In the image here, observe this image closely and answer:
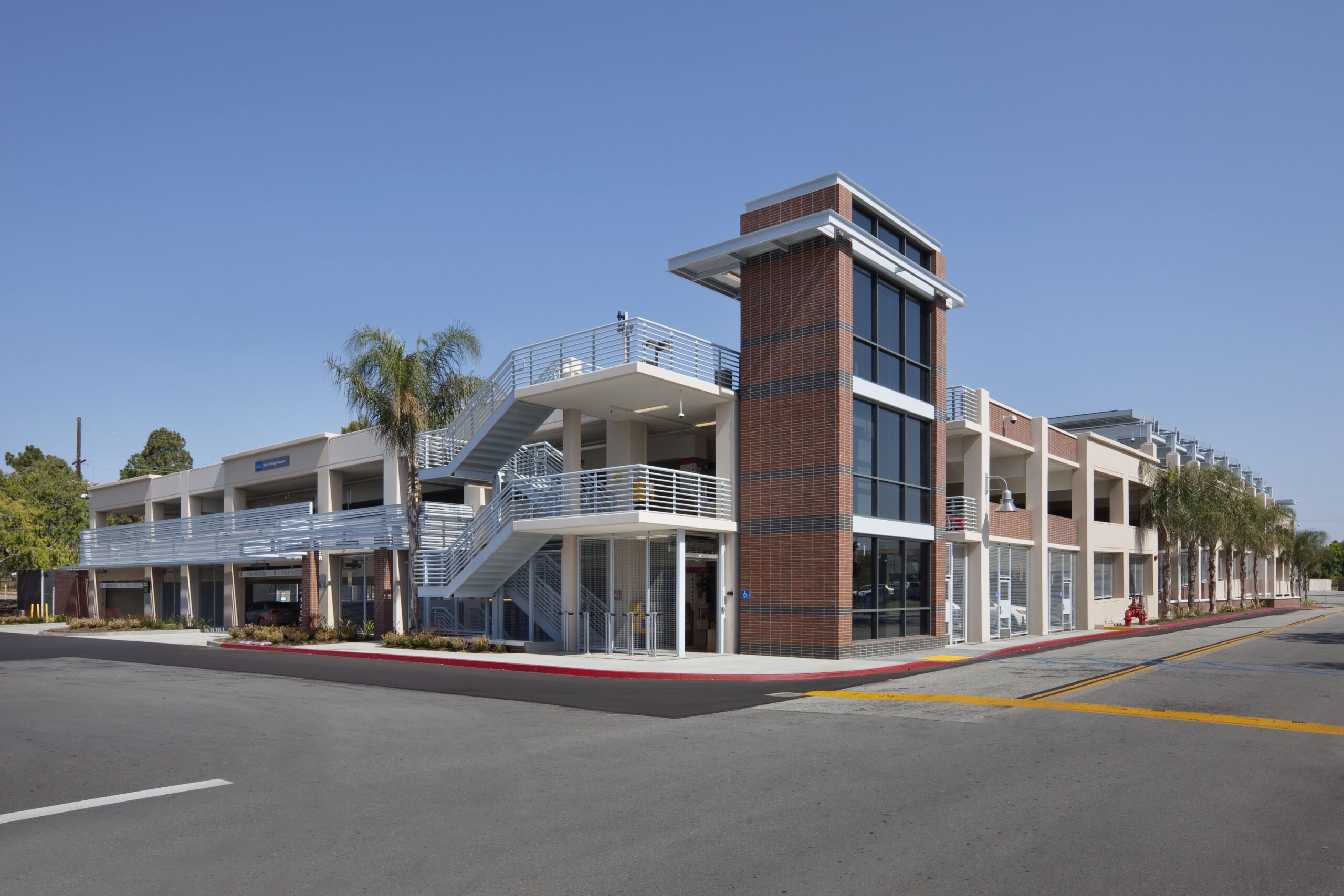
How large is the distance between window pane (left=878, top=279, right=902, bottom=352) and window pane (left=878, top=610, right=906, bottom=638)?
7319 mm

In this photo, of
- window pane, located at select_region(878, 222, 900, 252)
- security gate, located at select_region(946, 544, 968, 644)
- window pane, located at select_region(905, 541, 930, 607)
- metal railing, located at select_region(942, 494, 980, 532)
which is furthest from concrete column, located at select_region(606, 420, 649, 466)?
security gate, located at select_region(946, 544, 968, 644)

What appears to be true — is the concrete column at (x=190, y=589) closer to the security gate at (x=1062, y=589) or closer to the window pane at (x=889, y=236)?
the window pane at (x=889, y=236)

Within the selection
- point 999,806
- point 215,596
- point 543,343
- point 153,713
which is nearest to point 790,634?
point 543,343

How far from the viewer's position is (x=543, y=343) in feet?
85.6

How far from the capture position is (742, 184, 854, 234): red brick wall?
24875 mm

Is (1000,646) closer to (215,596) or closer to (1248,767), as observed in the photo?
(1248,767)

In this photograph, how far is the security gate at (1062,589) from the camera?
36312 mm

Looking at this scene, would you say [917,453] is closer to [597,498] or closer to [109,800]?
[597,498]

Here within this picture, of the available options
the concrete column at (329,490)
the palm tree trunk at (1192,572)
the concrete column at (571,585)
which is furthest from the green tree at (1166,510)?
the concrete column at (329,490)

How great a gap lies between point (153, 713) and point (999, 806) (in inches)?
490

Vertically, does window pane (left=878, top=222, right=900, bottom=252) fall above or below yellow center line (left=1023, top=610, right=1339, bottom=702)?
above

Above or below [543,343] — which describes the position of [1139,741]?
below

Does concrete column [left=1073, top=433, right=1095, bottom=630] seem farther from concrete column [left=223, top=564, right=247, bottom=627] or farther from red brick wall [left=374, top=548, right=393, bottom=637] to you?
concrete column [left=223, top=564, right=247, bottom=627]

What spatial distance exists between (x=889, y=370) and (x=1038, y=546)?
12.2m
